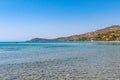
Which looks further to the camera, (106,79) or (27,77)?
(27,77)

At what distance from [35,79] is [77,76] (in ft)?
11.2

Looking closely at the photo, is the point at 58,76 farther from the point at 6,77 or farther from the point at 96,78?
the point at 6,77

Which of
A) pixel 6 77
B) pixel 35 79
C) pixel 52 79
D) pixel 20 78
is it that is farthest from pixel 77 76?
pixel 6 77

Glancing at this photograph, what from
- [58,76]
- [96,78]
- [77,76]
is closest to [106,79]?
[96,78]

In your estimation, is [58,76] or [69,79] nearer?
[69,79]

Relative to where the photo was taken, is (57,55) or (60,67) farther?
(57,55)

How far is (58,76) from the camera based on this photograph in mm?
16578

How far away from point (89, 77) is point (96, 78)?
24.7 inches

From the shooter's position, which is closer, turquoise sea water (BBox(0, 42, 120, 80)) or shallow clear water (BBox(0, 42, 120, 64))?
turquoise sea water (BBox(0, 42, 120, 80))

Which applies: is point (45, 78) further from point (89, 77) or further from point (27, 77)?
point (89, 77)

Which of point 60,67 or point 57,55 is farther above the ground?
point 57,55

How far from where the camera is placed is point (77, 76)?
647 inches

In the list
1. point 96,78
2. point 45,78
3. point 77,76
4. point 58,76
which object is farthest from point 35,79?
point 96,78

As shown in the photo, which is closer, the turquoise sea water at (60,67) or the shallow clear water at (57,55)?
the turquoise sea water at (60,67)
